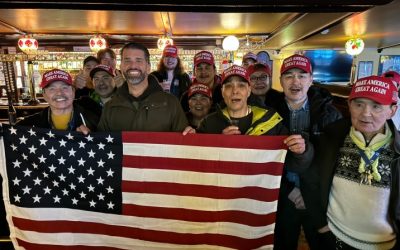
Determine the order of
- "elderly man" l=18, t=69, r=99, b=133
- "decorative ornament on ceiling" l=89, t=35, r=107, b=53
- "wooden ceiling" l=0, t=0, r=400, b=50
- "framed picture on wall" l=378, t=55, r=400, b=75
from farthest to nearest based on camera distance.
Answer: "framed picture on wall" l=378, t=55, r=400, b=75 → "decorative ornament on ceiling" l=89, t=35, r=107, b=53 → "wooden ceiling" l=0, t=0, r=400, b=50 → "elderly man" l=18, t=69, r=99, b=133

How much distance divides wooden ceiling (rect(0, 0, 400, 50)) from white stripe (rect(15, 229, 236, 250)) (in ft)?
9.08

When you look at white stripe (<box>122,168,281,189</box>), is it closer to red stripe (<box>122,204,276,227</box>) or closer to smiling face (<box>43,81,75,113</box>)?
red stripe (<box>122,204,276,227</box>)

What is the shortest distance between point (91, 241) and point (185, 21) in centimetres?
645

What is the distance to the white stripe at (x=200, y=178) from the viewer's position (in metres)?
2.31

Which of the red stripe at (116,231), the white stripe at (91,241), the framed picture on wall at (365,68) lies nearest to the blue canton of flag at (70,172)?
the red stripe at (116,231)

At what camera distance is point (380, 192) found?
1869 mm

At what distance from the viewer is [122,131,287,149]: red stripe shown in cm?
228

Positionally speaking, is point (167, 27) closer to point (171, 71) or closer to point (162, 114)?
point (171, 71)

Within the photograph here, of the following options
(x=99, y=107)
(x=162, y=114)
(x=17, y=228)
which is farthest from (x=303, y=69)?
(x=17, y=228)

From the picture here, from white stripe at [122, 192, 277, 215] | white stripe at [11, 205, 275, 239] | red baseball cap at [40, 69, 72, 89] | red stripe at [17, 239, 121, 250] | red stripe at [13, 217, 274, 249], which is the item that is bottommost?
red stripe at [17, 239, 121, 250]

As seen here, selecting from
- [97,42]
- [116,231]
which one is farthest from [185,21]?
[116,231]

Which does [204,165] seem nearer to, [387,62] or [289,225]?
[289,225]

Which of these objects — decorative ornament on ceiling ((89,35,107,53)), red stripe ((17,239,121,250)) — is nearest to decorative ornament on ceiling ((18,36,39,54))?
decorative ornament on ceiling ((89,35,107,53))

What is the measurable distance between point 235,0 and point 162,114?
1.83 meters
